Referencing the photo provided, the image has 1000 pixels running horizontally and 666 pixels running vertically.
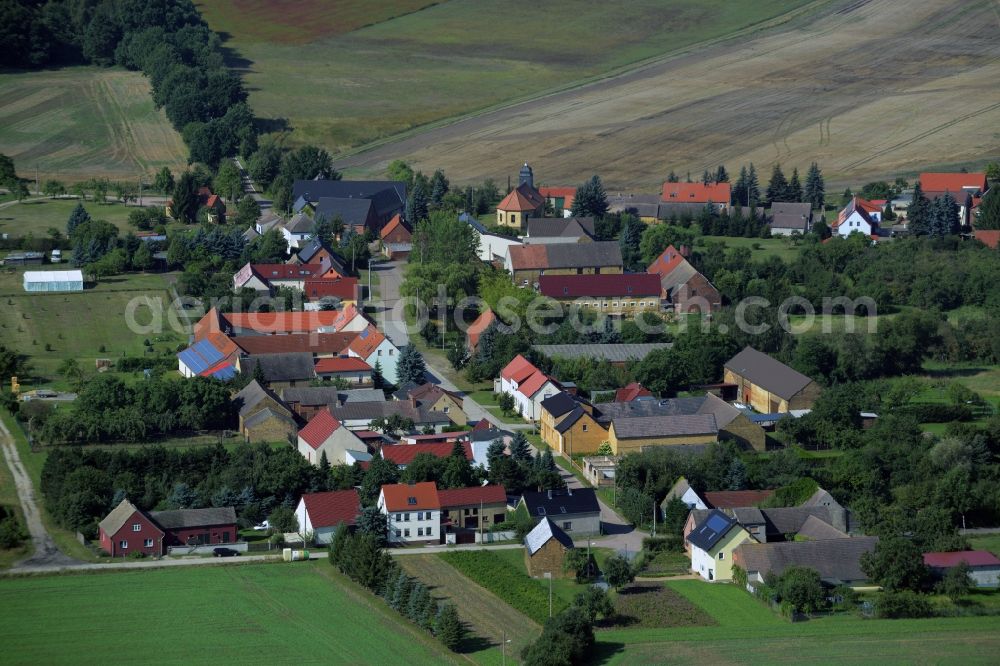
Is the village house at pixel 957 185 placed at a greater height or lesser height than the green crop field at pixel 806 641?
greater

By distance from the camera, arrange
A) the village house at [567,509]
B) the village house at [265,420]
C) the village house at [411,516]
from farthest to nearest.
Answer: the village house at [265,420], the village house at [567,509], the village house at [411,516]

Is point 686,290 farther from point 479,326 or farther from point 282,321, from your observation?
point 282,321

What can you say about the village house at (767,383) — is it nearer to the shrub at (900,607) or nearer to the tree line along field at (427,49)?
the shrub at (900,607)

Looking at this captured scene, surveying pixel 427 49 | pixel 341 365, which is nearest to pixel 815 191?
pixel 341 365

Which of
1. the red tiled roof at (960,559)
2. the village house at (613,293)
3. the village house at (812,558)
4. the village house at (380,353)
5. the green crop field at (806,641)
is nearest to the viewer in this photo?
the green crop field at (806,641)

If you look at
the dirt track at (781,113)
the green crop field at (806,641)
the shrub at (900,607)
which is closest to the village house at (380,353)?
the green crop field at (806,641)

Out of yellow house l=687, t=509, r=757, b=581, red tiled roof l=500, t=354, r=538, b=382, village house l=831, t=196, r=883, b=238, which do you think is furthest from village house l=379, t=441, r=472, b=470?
village house l=831, t=196, r=883, b=238

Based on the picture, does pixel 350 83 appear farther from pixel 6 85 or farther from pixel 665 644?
pixel 665 644

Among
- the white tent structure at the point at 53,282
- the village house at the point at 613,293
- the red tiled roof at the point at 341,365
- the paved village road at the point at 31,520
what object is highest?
the white tent structure at the point at 53,282

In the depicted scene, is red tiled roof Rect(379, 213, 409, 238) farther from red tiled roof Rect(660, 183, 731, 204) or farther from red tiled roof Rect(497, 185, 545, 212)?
red tiled roof Rect(660, 183, 731, 204)
